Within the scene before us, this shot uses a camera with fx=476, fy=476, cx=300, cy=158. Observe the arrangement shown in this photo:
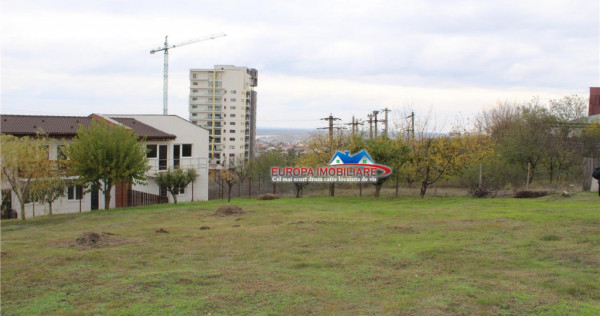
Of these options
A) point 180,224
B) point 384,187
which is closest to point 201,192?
point 384,187

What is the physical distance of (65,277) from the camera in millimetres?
9172

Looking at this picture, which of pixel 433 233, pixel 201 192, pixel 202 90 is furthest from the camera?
pixel 202 90

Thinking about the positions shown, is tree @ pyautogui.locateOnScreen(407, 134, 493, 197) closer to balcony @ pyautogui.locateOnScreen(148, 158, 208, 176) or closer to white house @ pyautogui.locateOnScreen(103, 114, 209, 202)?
balcony @ pyautogui.locateOnScreen(148, 158, 208, 176)

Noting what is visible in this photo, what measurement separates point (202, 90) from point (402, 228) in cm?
9382

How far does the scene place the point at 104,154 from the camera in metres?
21.5

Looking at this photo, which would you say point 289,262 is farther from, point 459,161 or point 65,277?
point 459,161

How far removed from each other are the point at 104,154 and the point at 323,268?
50.2 feet

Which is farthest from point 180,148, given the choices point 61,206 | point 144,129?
point 61,206

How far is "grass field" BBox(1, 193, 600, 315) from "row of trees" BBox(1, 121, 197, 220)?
3.67m

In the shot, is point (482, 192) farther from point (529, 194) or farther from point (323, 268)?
point (323, 268)

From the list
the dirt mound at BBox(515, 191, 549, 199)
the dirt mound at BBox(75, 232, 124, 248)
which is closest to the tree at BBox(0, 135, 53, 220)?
the dirt mound at BBox(75, 232, 124, 248)

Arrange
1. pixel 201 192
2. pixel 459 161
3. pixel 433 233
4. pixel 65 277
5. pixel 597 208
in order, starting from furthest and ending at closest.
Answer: pixel 201 192 → pixel 459 161 → pixel 597 208 → pixel 433 233 → pixel 65 277

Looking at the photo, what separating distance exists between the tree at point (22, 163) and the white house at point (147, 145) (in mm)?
3594

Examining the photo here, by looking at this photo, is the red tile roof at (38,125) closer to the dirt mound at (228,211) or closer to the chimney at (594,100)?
the dirt mound at (228,211)
